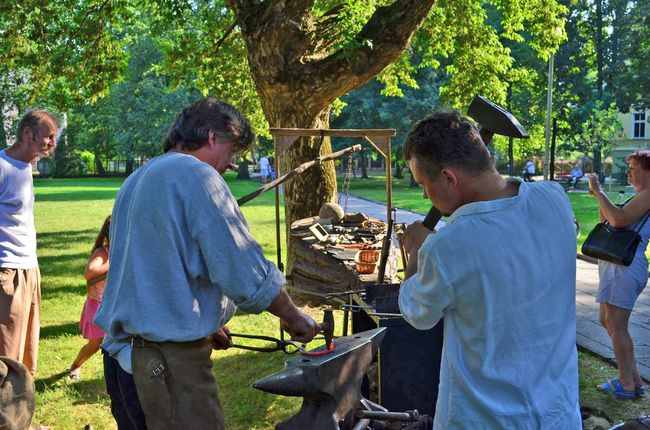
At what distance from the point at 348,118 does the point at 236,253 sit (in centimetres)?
3423

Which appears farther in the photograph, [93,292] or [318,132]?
[318,132]

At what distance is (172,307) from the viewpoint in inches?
91.5

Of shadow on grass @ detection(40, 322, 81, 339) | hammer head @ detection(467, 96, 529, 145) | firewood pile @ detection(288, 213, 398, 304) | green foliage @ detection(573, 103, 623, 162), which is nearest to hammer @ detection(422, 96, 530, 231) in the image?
hammer head @ detection(467, 96, 529, 145)

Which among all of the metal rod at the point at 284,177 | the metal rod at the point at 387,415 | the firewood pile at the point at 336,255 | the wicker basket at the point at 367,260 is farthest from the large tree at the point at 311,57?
the metal rod at the point at 387,415

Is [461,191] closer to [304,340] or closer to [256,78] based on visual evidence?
[304,340]

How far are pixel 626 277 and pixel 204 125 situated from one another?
137 inches

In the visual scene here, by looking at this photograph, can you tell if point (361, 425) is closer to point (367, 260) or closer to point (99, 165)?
point (367, 260)

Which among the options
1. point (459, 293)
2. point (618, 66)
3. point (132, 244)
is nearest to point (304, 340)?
point (132, 244)

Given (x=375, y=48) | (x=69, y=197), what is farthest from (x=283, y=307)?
(x=69, y=197)

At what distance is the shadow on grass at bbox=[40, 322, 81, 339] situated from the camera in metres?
7.55

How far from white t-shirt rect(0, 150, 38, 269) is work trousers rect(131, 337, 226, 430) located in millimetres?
2507

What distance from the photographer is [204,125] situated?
2.51m

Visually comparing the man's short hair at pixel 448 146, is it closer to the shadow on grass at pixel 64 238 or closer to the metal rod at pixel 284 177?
the metal rod at pixel 284 177

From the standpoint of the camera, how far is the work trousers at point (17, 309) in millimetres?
4418
